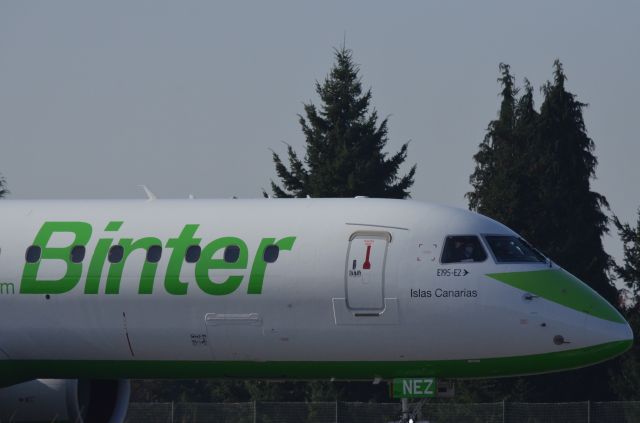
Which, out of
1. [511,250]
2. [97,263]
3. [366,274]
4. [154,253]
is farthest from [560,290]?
[97,263]

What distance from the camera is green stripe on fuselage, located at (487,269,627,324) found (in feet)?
94.1

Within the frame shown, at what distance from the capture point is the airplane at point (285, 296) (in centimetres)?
2883

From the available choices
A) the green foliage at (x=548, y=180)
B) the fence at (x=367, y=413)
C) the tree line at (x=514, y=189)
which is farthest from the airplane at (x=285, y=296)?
the green foliage at (x=548, y=180)

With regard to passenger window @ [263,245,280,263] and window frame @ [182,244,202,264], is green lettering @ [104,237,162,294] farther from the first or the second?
passenger window @ [263,245,280,263]

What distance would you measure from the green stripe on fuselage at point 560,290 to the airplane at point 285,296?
0.02 m

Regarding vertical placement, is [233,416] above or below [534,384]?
below

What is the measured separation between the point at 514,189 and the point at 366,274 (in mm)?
39583

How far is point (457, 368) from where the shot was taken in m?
29.3

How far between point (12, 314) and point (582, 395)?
3222 cm

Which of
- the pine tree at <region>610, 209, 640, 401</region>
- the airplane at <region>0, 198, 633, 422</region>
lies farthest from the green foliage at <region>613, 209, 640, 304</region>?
the airplane at <region>0, 198, 633, 422</region>

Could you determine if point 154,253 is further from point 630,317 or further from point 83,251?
point 630,317

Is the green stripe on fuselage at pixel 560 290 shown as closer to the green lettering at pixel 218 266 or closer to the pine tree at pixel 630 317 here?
the green lettering at pixel 218 266

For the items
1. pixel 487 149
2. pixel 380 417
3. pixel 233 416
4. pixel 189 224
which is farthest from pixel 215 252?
pixel 487 149

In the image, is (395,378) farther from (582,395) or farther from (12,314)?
(582,395)
